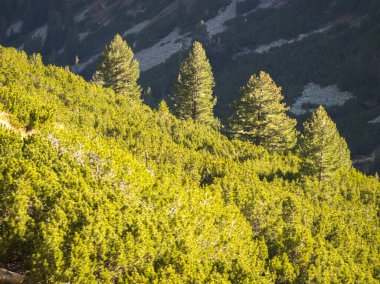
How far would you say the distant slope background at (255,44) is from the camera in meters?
66.5

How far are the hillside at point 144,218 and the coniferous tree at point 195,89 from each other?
2259 centimetres

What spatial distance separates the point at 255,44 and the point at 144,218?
87.2 m

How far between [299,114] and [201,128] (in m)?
39.1

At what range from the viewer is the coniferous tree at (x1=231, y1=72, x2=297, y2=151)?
35.1 meters

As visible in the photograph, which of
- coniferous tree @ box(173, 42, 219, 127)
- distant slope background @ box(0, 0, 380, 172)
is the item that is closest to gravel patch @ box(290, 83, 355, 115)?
distant slope background @ box(0, 0, 380, 172)

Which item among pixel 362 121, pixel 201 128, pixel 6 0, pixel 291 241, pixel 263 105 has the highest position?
pixel 6 0

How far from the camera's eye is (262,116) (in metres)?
A: 35.6

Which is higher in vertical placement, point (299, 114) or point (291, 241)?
point (291, 241)

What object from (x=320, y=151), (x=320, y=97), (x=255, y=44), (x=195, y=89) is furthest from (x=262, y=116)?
(x=255, y=44)

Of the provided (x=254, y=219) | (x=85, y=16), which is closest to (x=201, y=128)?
(x=254, y=219)

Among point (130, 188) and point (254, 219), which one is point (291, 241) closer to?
point (254, 219)

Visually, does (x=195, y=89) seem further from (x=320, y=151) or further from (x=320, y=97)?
(x=320, y=97)

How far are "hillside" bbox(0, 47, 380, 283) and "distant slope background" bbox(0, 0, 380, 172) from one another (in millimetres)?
24246

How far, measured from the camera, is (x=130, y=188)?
11484 millimetres
